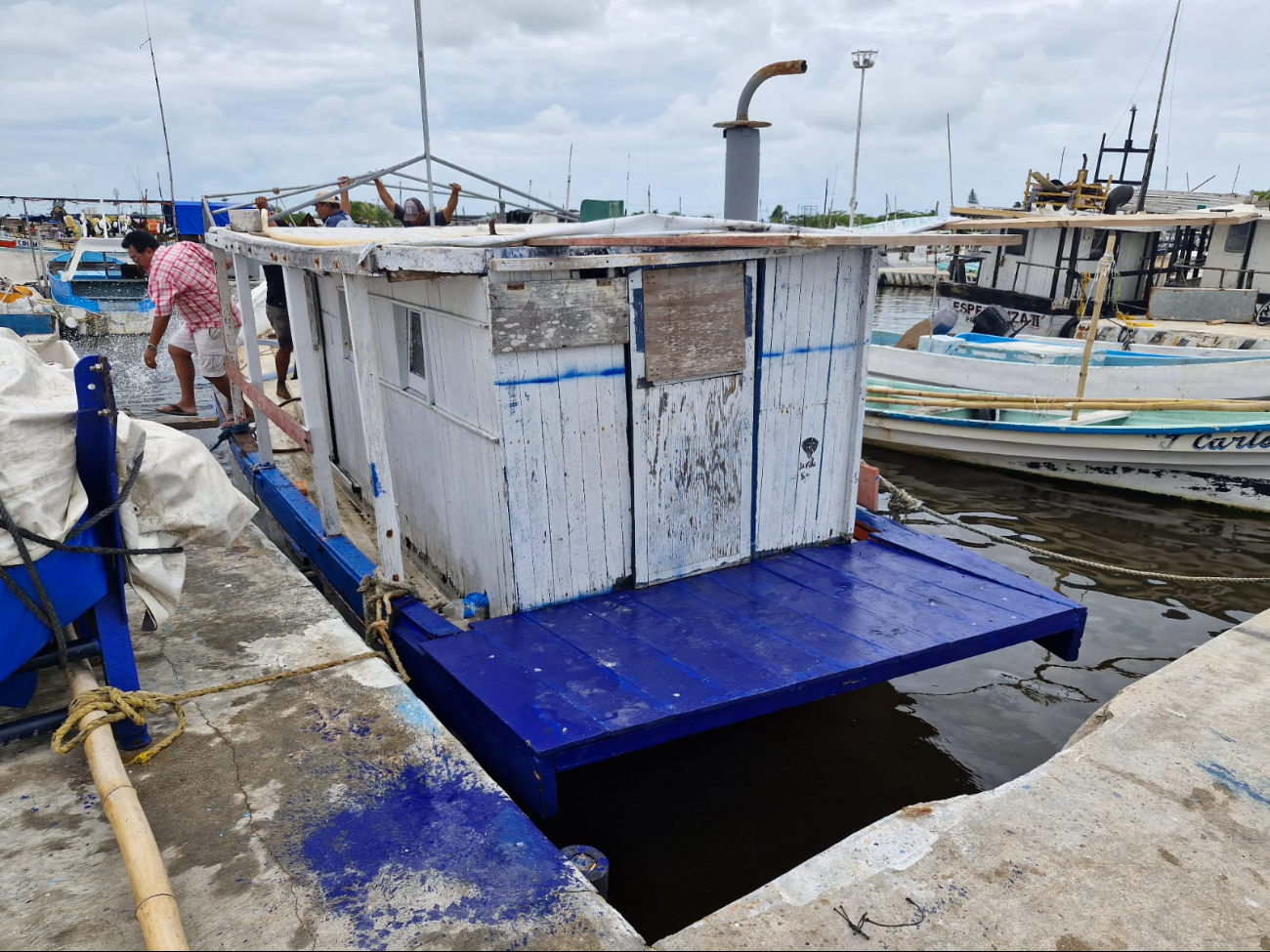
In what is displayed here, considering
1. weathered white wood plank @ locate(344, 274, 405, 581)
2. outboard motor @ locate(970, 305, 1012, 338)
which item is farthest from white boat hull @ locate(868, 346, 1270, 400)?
weathered white wood plank @ locate(344, 274, 405, 581)

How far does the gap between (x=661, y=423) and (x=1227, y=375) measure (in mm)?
9876

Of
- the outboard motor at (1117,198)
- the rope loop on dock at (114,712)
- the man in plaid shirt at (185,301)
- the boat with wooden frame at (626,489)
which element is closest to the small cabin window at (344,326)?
the boat with wooden frame at (626,489)

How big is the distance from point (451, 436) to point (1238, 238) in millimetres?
18774

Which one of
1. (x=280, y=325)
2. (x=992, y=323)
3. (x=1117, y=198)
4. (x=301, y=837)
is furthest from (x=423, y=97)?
(x=1117, y=198)

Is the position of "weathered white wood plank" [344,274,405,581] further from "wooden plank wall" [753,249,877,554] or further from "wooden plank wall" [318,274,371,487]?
"wooden plank wall" [753,249,877,554]

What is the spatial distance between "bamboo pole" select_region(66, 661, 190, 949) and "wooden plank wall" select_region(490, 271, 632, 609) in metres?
1.99

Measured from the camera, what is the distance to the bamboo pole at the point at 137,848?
7.68 ft

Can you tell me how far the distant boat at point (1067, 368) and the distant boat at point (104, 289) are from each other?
18.4 meters

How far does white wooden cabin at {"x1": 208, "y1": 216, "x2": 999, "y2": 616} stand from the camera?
4.21 metres

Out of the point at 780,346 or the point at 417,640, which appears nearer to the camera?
the point at 417,640

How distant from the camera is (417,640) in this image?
439 cm

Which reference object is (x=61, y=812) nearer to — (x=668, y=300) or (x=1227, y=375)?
(x=668, y=300)

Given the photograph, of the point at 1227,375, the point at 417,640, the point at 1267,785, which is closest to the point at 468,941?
the point at 417,640

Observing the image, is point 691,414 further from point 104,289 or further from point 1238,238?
point 104,289
